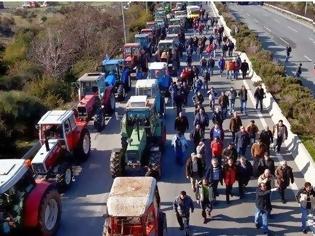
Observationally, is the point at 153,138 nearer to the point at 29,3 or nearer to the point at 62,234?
the point at 62,234

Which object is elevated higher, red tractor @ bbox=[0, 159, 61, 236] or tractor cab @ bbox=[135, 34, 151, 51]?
red tractor @ bbox=[0, 159, 61, 236]

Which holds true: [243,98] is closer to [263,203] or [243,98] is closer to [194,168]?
[194,168]

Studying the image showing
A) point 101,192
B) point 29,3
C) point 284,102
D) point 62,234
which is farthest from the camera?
point 29,3

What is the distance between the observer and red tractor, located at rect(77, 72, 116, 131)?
806 inches

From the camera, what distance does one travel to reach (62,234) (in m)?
12.9

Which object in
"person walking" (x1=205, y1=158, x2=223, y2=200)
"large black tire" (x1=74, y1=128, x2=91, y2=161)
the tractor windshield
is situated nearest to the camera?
the tractor windshield

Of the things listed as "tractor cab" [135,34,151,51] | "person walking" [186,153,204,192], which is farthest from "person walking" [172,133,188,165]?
"tractor cab" [135,34,151,51]

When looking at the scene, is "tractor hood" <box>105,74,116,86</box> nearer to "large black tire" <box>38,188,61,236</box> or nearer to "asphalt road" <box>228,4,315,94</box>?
"asphalt road" <box>228,4,315,94</box>

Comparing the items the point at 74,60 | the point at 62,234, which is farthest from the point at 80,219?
the point at 74,60

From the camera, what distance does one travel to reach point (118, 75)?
2711 cm

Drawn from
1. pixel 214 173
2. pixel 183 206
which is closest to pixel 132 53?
pixel 214 173

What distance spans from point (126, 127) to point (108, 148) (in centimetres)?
256

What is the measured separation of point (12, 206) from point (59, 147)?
4.43m

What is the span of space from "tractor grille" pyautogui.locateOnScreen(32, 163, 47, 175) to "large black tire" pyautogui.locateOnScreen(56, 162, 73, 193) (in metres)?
0.50
